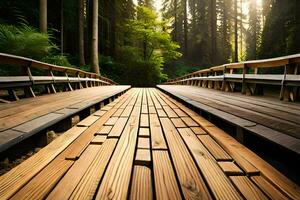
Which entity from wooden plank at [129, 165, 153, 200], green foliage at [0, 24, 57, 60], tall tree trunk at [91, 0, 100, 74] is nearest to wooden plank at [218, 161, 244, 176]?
wooden plank at [129, 165, 153, 200]

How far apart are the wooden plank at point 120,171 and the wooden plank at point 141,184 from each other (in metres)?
0.04

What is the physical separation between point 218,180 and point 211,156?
0.45m

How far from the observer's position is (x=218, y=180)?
1.61 meters

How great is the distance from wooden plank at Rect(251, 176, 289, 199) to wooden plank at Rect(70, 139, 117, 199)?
99 cm

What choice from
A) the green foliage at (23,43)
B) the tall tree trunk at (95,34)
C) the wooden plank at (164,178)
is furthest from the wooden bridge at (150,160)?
the tall tree trunk at (95,34)

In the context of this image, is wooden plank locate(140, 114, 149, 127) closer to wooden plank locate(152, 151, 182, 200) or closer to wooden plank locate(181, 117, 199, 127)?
wooden plank locate(181, 117, 199, 127)

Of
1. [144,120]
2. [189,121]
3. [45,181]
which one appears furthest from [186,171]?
[144,120]

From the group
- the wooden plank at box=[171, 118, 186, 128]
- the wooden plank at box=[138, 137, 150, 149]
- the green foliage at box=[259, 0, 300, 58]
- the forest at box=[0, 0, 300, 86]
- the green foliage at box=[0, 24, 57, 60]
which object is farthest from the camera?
the green foliage at box=[259, 0, 300, 58]

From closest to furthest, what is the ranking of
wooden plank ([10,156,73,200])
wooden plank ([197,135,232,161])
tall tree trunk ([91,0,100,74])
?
wooden plank ([10,156,73,200])
wooden plank ([197,135,232,161])
tall tree trunk ([91,0,100,74])

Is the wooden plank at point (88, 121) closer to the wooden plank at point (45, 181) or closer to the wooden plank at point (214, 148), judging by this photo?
the wooden plank at point (45, 181)

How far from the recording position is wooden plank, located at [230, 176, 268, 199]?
1.42 metres

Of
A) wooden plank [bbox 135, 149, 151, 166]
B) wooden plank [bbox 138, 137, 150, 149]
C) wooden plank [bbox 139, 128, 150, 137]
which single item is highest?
wooden plank [bbox 139, 128, 150, 137]

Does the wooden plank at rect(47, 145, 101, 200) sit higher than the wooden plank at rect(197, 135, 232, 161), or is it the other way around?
the wooden plank at rect(197, 135, 232, 161)

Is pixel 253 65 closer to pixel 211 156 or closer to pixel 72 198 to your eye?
pixel 211 156
